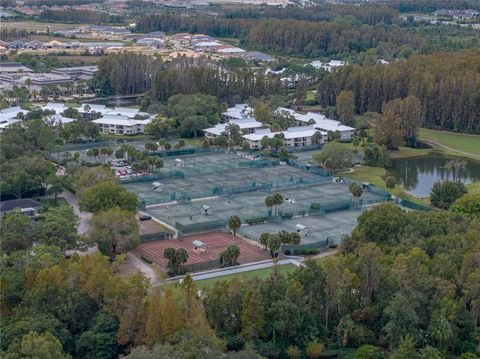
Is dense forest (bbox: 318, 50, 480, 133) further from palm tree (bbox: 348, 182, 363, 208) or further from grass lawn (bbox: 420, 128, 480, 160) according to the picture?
palm tree (bbox: 348, 182, 363, 208)

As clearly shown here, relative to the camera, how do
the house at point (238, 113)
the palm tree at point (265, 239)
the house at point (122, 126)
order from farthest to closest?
1. the house at point (238, 113)
2. the house at point (122, 126)
3. the palm tree at point (265, 239)

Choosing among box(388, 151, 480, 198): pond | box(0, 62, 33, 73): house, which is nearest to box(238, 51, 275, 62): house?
box(0, 62, 33, 73): house

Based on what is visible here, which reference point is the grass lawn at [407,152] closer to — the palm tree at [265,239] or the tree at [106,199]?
the palm tree at [265,239]

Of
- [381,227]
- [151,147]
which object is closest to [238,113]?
[151,147]

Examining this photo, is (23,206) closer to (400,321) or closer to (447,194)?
(400,321)

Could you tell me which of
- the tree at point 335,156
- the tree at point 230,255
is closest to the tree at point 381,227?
the tree at point 230,255

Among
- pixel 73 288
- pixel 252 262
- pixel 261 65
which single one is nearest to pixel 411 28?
pixel 261 65

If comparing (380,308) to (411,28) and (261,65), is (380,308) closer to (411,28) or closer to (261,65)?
(261,65)
